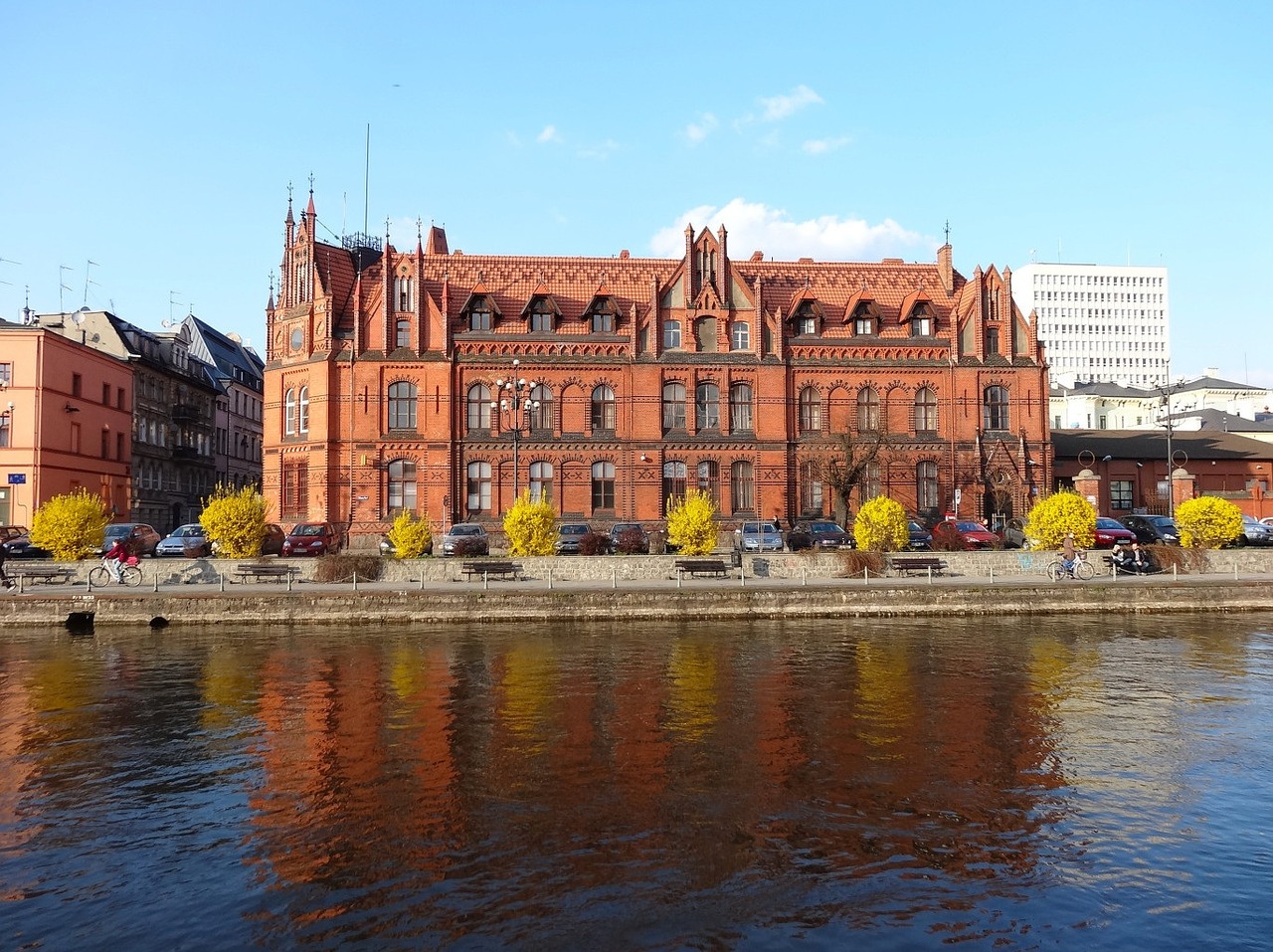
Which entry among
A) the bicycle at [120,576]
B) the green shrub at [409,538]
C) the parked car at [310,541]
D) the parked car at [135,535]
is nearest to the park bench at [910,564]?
the green shrub at [409,538]

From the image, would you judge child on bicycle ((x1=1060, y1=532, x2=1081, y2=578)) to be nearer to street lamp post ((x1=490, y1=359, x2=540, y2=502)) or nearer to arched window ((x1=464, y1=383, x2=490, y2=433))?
street lamp post ((x1=490, y1=359, x2=540, y2=502))

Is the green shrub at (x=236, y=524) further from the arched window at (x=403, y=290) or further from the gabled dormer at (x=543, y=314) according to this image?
the gabled dormer at (x=543, y=314)

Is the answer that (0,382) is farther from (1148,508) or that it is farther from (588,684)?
(1148,508)

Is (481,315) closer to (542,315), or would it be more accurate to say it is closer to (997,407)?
(542,315)

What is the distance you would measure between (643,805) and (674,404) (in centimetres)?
4029

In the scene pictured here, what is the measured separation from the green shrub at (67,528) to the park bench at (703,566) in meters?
24.3

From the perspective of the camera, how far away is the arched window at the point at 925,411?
5219cm

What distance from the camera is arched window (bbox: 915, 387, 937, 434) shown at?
171 ft

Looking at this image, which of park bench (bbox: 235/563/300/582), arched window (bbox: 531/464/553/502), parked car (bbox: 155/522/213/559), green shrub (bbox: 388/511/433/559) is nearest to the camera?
park bench (bbox: 235/563/300/582)

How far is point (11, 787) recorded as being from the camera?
1256 centimetres

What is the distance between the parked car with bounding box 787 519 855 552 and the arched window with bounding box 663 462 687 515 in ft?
24.4

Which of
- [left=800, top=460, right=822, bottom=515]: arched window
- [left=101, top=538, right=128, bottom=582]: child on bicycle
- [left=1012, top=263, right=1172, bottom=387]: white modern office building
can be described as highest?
[left=1012, top=263, right=1172, bottom=387]: white modern office building

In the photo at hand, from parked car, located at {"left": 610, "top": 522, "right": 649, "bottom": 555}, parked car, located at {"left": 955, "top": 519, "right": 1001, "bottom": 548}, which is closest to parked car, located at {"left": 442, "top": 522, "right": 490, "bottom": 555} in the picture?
parked car, located at {"left": 610, "top": 522, "right": 649, "bottom": 555}

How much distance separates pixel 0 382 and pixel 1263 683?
2441 inches
